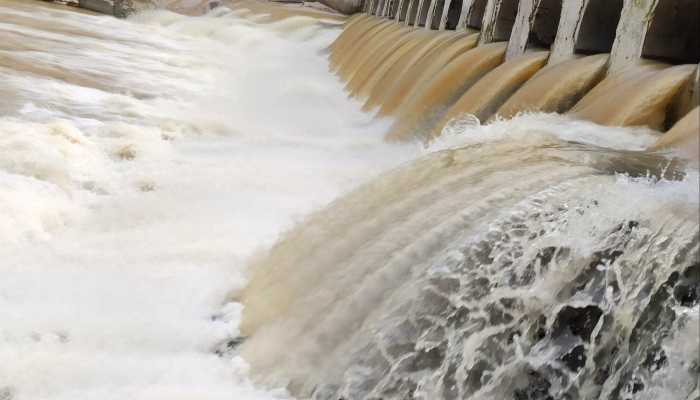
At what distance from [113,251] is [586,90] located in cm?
296

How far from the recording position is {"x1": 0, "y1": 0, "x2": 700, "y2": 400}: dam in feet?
7.65

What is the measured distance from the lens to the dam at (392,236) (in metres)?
2.33

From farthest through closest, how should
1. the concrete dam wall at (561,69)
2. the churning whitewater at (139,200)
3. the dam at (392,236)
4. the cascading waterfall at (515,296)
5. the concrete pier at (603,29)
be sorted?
the concrete pier at (603,29)
the concrete dam wall at (561,69)
the churning whitewater at (139,200)
the dam at (392,236)
the cascading waterfall at (515,296)

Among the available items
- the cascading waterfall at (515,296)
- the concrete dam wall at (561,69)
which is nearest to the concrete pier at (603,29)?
the concrete dam wall at (561,69)

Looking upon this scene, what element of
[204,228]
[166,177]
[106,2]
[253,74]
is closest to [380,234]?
[204,228]

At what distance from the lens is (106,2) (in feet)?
48.3

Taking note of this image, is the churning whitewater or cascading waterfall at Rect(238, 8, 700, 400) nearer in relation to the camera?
cascading waterfall at Rect(238, 8, 700, 400)

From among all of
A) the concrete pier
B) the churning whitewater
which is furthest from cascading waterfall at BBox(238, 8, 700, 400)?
the concrete pier

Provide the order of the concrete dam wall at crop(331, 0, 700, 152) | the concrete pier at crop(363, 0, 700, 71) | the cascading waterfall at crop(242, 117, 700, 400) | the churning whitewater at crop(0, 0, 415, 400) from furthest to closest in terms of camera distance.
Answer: the concrete pier at crop(363, 0, 700, 71)
the concrete dam wall at crop(331, 0, 700, 152)
the churning whitewater at crop(0, 0, 415, 400)
the cascading waterfall at crop(242, 117, 700, 400)

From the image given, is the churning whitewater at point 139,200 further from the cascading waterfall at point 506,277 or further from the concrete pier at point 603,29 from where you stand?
the concrete pier at point 603,29

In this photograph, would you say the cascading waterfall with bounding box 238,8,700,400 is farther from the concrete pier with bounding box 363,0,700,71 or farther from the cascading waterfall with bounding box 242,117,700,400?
the concrete pier with bounding box 363,0,700,71

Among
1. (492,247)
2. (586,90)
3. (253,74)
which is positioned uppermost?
(586,90)

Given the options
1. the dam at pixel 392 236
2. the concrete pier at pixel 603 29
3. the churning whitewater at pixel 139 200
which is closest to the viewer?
the dam at pixel 392 236

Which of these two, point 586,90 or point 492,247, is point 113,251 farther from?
point 586,90
